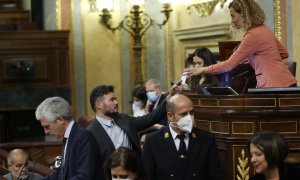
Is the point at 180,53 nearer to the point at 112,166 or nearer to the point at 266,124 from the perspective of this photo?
the point at 266,124

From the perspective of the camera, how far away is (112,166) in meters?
4.47

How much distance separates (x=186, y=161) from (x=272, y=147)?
0.88 metres

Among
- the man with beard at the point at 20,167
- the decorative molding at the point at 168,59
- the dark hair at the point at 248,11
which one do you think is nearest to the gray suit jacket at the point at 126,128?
the dark hair at the point at 248,11

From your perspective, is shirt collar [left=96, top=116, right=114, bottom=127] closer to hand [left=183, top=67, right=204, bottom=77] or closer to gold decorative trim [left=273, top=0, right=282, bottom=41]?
hand [left=183, top=67, right=204, bottom=77]

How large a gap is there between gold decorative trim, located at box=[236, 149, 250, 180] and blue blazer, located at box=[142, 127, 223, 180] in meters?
0.79

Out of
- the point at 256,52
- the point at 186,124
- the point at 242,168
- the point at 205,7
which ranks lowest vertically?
the point at 242,168

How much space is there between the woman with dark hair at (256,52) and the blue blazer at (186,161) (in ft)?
3.82

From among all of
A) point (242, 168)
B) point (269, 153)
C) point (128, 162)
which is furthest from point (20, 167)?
point (269, 153)

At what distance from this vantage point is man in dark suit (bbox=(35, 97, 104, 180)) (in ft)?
17.3

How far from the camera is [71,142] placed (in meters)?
5.30

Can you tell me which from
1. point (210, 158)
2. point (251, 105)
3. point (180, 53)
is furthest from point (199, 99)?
point (180, 53)

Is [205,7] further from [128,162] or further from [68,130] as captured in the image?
[128,162]

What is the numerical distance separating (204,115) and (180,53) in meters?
7.78

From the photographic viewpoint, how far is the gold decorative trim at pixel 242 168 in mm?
5918
